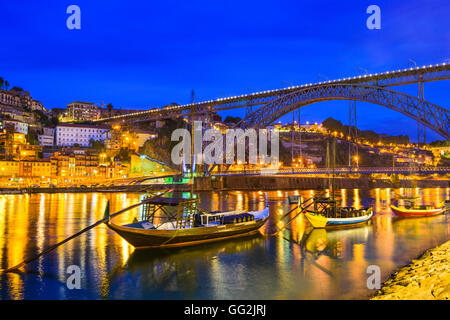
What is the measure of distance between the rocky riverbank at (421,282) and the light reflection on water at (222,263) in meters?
0.67

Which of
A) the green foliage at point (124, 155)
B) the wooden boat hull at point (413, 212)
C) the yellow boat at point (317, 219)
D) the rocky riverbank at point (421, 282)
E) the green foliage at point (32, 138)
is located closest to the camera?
the rocky riverbank at point (421, 282)

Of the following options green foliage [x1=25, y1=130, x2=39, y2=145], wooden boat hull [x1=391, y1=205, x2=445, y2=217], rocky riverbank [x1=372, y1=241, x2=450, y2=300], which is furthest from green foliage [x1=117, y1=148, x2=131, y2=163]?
rocky riverbank [x1=372, y1=241, x2=450, y2=300]

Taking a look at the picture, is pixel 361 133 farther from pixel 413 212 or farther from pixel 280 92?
pixel 413 212

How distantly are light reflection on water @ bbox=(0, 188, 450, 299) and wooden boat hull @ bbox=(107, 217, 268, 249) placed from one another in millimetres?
450

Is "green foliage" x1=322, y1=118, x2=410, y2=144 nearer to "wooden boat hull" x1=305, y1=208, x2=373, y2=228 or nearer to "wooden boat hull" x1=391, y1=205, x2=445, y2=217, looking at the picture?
"wooden boat hull" x1=391, y1=205, x2=445, y2=217

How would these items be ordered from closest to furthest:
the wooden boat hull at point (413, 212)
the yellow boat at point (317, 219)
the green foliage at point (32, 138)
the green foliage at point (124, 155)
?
the yellow boat at point (317, 219) < the wooden boat hull at point (413, 212) < the green foliage at point (124, 155) < the green foliage at point (32, 138)

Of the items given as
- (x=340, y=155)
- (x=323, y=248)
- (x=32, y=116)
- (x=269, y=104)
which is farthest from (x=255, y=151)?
(x=323, y=248)

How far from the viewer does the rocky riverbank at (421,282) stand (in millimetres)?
10188

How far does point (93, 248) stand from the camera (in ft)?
57.0

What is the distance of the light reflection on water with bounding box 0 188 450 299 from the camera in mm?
11672

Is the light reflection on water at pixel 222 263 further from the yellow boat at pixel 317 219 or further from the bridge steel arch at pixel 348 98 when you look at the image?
the bridge steel arch at pixel 348 98

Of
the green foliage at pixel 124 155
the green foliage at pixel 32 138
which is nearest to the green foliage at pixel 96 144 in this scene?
the green foliage at pixel 124 155

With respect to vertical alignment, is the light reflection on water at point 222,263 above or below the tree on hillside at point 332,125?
below
